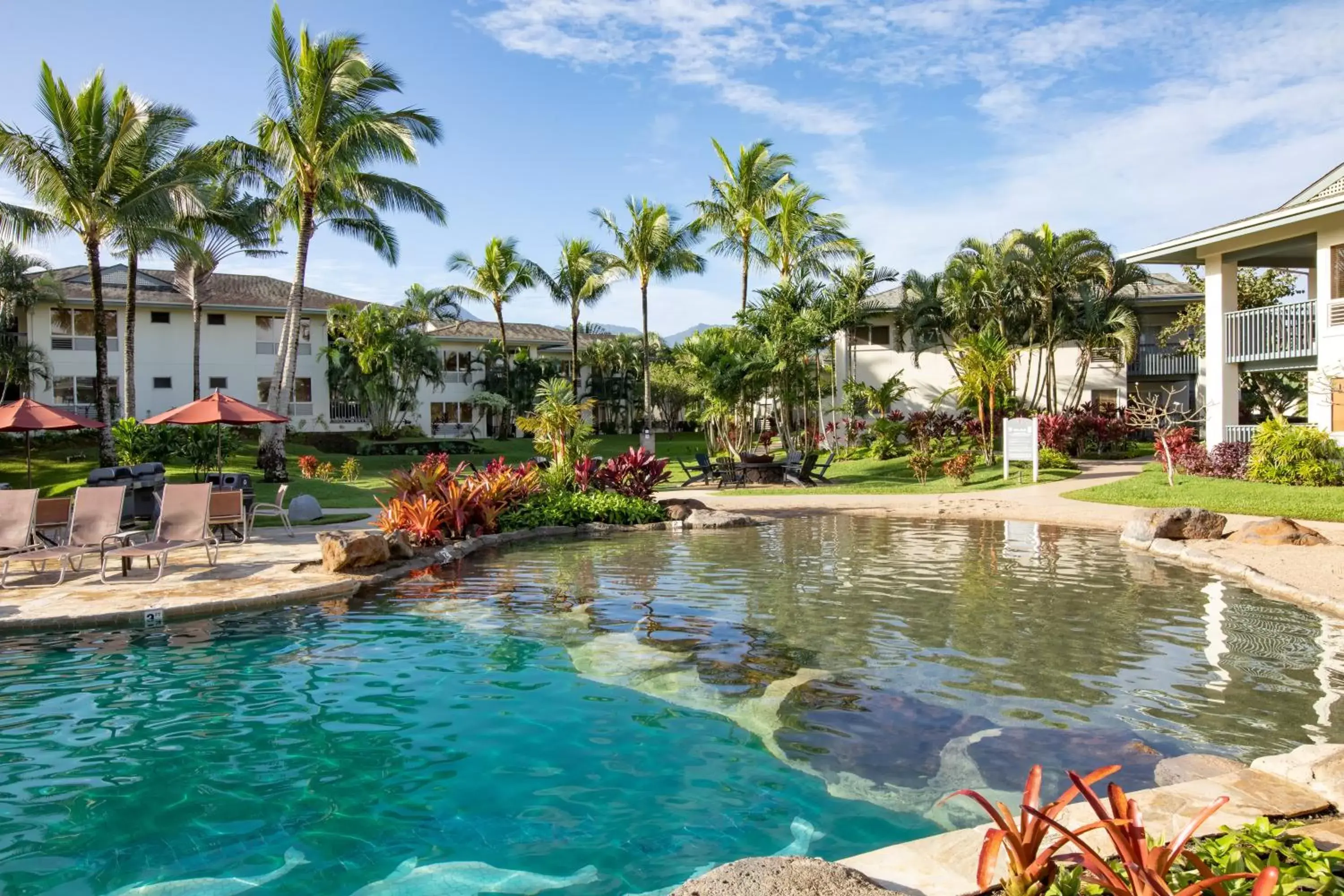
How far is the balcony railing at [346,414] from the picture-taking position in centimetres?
4403

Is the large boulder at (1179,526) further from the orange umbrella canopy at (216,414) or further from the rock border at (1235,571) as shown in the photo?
the orange umbrella canopy at (216,414)

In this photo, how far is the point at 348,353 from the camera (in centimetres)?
4150

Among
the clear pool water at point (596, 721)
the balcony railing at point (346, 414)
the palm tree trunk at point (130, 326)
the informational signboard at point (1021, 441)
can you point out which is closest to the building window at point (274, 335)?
the balcony railing at point (346, 414)

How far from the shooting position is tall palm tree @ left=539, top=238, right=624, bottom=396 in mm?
43938

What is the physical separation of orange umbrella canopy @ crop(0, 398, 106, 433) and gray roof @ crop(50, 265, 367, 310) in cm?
2232

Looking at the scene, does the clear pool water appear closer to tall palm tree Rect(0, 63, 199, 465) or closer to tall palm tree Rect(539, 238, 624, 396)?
tall palm tree Rect(0, 63, 199, 465)

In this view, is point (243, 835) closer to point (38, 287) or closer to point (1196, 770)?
point (1196, 770)

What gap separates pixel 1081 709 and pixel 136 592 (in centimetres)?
942

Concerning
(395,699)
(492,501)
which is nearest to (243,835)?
(395,699)

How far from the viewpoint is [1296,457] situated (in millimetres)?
18406

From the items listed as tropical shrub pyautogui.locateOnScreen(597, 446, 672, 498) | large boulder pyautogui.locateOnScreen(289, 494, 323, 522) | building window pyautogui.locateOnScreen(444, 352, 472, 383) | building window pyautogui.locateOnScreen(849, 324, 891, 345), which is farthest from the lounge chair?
building window pyautogui.locateOnScreen(444, 352, 472, 383)

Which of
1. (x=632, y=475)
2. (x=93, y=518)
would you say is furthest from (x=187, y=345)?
(x=93, y=518)

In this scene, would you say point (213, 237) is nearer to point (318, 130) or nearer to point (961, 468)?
point (318, 130)

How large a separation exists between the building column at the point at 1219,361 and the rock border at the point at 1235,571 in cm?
1043
